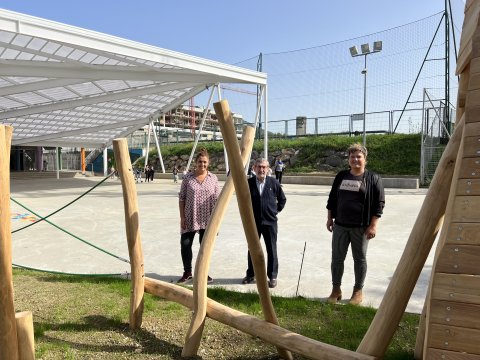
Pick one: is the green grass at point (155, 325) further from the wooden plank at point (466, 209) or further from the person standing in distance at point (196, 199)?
the wooden plank at point (466, 209)

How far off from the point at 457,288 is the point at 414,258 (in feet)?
1.46

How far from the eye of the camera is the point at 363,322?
349 centimetres

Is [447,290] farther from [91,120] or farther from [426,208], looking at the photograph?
[91,120]

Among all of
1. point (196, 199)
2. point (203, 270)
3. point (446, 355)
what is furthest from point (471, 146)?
point (196, 199)

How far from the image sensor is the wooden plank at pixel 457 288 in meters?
1.68

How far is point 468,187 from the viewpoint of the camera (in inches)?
69.8

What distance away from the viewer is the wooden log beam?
2.28 metres

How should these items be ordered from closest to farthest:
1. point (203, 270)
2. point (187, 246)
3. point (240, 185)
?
point (240, 185), point (203, 270), point (187, 246)

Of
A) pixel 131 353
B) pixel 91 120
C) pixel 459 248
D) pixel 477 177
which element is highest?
pixel 91 120

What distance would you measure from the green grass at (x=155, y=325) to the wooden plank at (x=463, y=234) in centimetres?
155

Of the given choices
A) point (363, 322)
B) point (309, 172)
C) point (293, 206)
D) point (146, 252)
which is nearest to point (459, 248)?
point (363, 322)

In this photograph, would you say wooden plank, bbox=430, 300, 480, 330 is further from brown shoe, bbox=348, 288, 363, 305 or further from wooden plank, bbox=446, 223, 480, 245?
brown shoe, bbox=348, 288, 363, 305

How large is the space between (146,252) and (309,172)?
1978cm

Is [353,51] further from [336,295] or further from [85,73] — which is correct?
[336,295]
